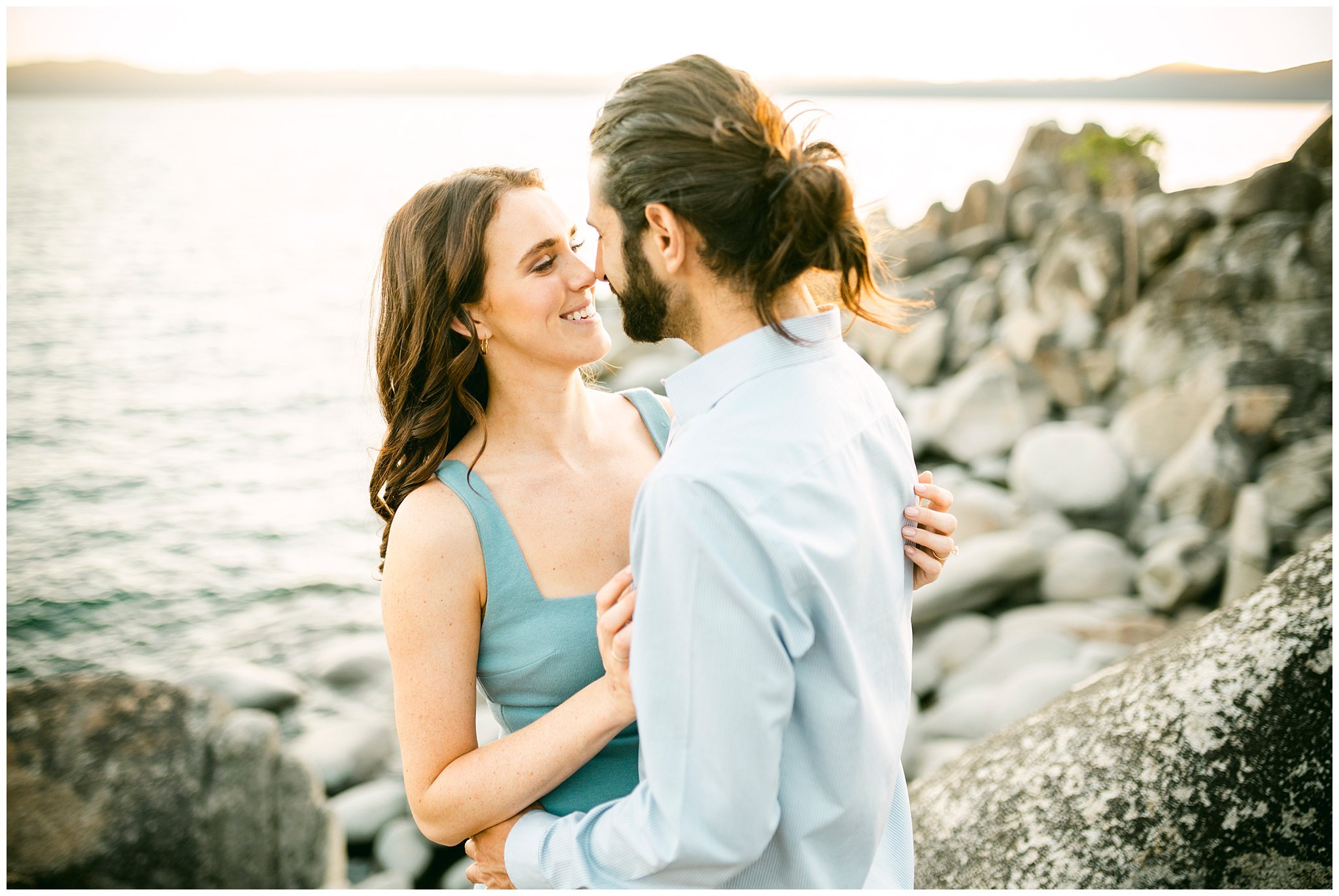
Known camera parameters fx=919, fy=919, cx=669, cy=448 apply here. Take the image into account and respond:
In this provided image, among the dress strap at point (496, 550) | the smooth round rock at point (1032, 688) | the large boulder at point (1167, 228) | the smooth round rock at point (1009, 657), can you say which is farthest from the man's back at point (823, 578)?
the large boulder at point (1167, 228)

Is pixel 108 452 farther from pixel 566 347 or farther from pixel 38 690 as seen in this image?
pixel 566 347

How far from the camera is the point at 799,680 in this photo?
1.45m

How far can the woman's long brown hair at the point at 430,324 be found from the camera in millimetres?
2170

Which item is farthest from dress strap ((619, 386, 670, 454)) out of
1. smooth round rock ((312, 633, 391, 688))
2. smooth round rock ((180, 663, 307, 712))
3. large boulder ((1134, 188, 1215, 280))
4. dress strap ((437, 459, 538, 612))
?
large boulder ((1134, 188, 1215, 280))

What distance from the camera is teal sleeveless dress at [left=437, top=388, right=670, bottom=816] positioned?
204cm

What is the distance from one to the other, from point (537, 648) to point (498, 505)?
333 mm

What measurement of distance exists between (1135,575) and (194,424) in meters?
17.4

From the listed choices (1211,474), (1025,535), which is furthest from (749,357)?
(1211,474)

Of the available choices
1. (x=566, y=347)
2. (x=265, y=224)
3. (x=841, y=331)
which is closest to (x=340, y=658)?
(x=566, y=347)

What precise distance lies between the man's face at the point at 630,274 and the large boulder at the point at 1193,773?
1.29m

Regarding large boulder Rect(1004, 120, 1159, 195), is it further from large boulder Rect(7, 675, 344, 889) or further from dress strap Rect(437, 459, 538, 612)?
dress strap Rect(437, 459, 538, 612)

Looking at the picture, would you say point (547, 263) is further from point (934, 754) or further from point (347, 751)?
point (347, 751)

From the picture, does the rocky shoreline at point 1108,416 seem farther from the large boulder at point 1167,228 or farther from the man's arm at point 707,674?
the man's arm at point 707,674

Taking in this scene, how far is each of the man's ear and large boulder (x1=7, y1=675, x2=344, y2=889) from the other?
3.56m
